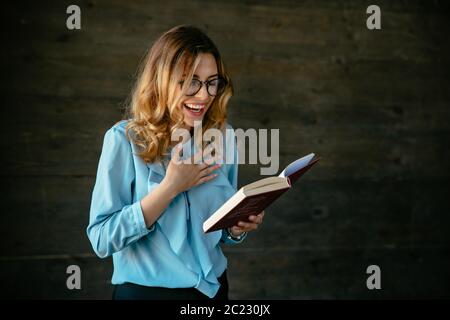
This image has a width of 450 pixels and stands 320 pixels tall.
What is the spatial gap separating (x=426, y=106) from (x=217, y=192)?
228cm

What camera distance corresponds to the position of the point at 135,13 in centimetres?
304

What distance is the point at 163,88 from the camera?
155 cm

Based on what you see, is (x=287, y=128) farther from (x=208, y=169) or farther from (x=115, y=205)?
(x=115, y=205)

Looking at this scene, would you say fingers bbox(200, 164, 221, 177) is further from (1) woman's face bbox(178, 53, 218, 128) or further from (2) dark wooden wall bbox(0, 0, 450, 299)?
(2) dark wooden wall bbox(0, 0, 450, 299)

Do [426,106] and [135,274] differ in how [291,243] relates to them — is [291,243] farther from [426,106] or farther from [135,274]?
[135,274]

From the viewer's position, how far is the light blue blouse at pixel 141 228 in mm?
1469

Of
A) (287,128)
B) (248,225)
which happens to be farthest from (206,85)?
(287,128)

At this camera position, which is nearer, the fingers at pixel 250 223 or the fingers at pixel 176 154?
the fingers at pixel 176 154

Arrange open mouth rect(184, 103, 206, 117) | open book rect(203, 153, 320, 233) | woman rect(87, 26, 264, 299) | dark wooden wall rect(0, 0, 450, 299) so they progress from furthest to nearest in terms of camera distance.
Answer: dark wooden wall rect(0, 0, 450, 299) < open mouth rect(184, 103, 206, 117) < woman rect(87, 26, 264, 299) < open book rect(203, 153, 320, 233)

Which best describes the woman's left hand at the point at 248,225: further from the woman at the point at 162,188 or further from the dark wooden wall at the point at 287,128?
the dark wooden wall at the point at 287,128

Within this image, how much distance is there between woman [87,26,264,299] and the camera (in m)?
1.47

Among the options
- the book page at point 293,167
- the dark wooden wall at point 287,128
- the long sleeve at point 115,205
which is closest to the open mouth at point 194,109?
the long sleeve at point 115,205

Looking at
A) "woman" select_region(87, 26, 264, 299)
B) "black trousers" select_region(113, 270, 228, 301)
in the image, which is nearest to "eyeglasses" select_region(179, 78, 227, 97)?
"woman" select_region(87, 26, 264, 299)

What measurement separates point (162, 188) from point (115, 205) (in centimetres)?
15
